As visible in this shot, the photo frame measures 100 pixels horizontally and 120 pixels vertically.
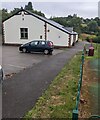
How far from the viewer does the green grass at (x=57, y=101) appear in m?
7.09

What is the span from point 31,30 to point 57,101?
2886cm

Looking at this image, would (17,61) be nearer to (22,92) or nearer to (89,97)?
(22,92)

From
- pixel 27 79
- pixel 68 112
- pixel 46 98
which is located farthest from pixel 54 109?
pixel 27 79

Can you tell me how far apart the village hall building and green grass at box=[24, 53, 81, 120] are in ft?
79.0

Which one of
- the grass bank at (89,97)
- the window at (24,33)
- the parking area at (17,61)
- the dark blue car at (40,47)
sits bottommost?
the grass bank at (89,97)

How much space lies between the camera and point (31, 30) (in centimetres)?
3647

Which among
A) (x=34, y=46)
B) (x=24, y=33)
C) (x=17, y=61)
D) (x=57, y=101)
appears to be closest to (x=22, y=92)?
(x=57, y=101)

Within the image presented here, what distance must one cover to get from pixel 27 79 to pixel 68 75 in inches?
105

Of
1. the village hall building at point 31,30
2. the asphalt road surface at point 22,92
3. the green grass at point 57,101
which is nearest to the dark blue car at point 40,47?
the village hall building at point 31,30

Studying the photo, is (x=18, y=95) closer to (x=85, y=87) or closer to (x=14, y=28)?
(x=85, y=87)

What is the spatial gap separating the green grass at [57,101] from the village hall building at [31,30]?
24.1 metres

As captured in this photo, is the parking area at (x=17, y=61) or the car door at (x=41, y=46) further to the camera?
the car door at (x=41, y=46)

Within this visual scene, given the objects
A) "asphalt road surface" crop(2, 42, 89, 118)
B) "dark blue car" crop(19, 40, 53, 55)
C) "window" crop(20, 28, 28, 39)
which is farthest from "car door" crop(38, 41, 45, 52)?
"asphalt road surface" crop(2, 42, 89, 118)

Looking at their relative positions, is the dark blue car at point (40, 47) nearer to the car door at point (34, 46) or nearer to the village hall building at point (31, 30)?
the car door at point (34, 46)
